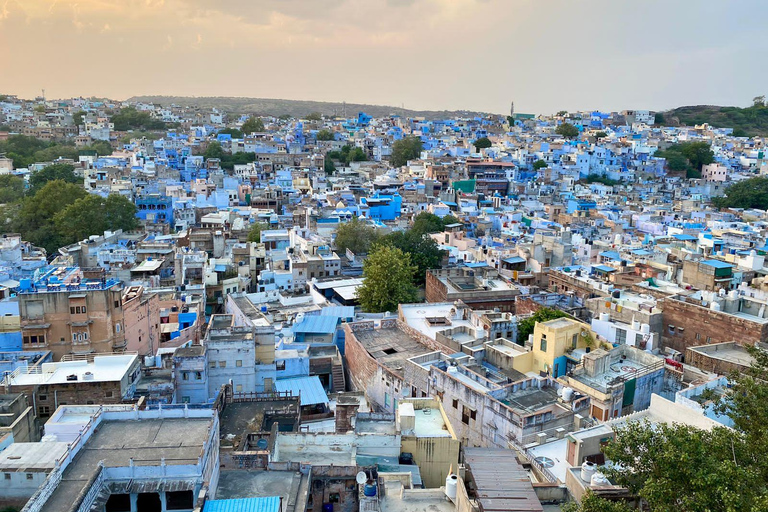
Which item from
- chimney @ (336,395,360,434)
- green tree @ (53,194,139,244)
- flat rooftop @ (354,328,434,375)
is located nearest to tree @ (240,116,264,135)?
green tree @ (53,194,139,244)

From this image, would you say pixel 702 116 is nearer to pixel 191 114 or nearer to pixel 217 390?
pixel 191 114

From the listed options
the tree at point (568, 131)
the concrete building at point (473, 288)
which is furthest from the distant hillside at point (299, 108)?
the concrete building at point (473, 288)

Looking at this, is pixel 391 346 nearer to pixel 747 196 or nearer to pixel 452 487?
pixel 452 487

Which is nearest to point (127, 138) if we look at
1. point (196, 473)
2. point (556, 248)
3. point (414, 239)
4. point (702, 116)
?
point (414, 239)

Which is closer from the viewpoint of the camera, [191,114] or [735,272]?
[735,272]

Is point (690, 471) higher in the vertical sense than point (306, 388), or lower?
higher

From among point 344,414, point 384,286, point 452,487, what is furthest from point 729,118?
point 452,487
